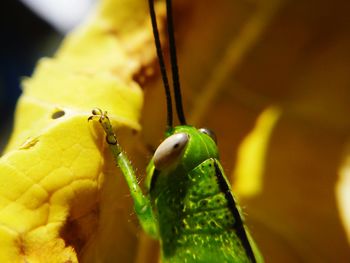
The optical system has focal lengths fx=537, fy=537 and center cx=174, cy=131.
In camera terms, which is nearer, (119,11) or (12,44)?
(119,11)

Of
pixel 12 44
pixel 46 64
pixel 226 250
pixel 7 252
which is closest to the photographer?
pixel 7 252

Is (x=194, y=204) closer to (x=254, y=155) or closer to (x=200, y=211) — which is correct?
(x=200, y=211)

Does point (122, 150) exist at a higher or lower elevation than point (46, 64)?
lower

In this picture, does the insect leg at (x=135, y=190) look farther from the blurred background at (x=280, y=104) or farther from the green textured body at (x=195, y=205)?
the blurred background at (x=280, y=104)

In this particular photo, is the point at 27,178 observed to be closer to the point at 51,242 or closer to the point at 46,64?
the point at 51,242

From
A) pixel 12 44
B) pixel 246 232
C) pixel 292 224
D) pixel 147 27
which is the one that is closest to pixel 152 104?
pixel 147 27

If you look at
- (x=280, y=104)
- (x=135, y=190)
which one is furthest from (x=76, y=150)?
(x=280, y=104)

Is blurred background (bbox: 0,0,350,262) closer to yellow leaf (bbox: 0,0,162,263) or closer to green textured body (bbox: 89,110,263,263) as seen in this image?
yellow leaf (bbox: 0,0,162,263)
